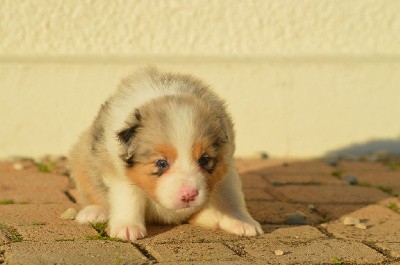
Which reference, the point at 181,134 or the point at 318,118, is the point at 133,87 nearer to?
the point at 181,134

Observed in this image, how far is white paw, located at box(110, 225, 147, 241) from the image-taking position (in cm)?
435

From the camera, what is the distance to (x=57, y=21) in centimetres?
706

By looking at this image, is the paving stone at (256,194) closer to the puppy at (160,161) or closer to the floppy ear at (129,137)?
the puppy at (160,161)

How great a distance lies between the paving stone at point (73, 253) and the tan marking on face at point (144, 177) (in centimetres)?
33

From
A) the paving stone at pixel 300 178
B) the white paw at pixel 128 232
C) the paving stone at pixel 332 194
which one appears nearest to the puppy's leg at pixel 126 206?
the white paw at pixel 128 232

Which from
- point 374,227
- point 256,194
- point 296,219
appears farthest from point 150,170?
point 256,194

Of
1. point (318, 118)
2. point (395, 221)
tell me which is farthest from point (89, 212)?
point (318, 118)

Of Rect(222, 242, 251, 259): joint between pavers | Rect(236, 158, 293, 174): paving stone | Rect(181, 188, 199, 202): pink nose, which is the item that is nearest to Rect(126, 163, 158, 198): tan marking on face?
Rect(181, 188, 199, 202): pink nose

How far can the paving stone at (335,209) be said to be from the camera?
204 inches

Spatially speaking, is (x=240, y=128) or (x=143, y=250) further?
(x=240, y=128)

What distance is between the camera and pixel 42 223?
15.2 feet

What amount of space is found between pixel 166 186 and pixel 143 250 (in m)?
0.34

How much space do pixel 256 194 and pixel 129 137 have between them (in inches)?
61.8

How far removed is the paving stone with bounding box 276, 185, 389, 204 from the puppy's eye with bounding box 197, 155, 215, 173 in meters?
1.36
